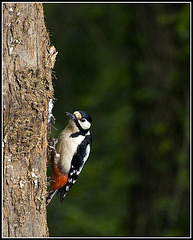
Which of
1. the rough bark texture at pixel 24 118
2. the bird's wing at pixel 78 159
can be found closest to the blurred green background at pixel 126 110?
the bird's wing at pixel 78 159

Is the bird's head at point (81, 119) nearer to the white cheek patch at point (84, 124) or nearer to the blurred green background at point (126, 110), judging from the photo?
the white cheek patch at point (84, 124)

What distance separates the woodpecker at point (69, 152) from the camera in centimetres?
412

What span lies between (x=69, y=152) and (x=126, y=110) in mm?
2926

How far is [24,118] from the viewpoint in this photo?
2.89 m

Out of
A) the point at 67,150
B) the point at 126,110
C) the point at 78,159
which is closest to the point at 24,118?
the point at 67,150

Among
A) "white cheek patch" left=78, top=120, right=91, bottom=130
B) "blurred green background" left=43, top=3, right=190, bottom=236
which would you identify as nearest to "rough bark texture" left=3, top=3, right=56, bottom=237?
"white cheek patch" left=78, top=120, right=91, bottom=130

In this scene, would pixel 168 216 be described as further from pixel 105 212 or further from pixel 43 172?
pixel 43 172

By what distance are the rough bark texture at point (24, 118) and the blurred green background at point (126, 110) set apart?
322 centimetres

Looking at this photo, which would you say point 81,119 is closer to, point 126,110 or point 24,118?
point 24,118

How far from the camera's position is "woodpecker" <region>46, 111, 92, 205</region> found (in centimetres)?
412

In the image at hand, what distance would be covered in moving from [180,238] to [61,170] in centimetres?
276

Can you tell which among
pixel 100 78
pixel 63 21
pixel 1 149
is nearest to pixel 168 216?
pixel 100 78

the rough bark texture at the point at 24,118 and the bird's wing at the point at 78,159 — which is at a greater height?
the rough bark texture at the point at 24,118

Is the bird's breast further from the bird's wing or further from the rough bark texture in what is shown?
the rough bark texture
